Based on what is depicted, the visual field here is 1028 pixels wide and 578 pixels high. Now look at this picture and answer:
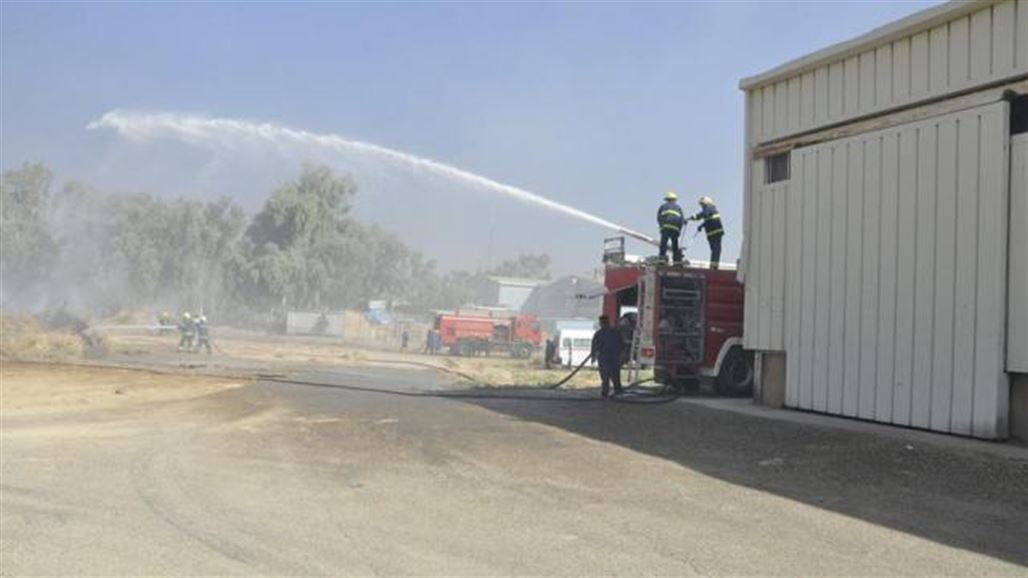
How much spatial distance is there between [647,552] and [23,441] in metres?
8.57

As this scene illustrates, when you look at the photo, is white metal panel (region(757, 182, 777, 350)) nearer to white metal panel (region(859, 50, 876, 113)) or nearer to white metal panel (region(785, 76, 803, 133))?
white metal panel (region(785, 76, 803, 133))

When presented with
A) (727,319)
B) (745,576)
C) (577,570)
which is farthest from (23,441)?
(727,319)

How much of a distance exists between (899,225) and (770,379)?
3.57m

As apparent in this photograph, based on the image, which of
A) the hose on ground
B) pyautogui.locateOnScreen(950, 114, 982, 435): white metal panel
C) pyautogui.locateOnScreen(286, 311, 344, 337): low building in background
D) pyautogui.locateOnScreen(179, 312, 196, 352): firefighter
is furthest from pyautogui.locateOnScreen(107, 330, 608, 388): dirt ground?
pyautogui.locateOnScreen(286, 311, 344, 337): low building in background

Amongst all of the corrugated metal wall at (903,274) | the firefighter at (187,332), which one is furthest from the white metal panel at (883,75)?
the firefighter at (187,332)

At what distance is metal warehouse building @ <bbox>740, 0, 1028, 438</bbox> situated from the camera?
405 inches

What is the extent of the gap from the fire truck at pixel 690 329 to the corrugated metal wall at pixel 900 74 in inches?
111

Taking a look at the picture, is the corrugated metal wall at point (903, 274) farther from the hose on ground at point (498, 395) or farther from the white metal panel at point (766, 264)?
the hose on ground at point (498, 395)

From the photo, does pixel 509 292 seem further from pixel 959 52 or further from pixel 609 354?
pixel 959 52

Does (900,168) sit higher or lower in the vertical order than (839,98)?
lower

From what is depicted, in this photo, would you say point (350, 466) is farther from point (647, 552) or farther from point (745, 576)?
point (745, 576)

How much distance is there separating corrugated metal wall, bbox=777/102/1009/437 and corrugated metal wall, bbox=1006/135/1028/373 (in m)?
0.10

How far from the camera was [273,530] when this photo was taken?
6559 mm

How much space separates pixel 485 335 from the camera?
5247cm
